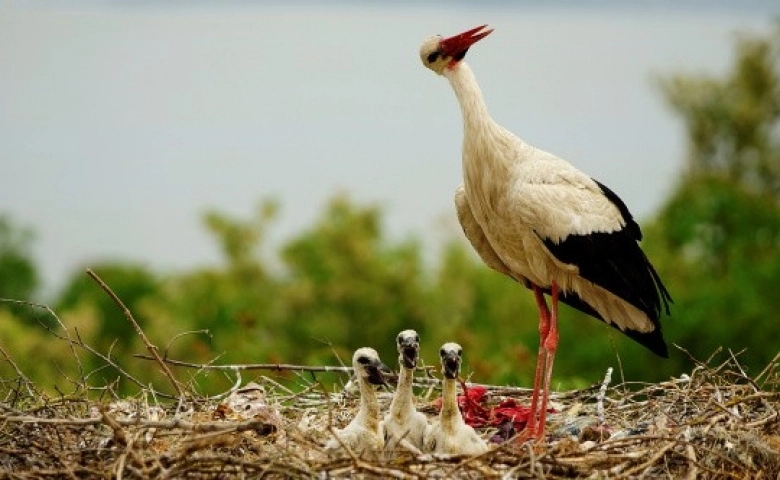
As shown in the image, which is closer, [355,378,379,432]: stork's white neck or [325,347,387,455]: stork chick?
[325,347,387,455]: stork chick

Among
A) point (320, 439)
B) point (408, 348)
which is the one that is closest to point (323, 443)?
point (320, 439)

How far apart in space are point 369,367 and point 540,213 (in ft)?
4.18

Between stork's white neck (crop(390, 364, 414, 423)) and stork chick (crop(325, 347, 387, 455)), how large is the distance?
0.10 meters

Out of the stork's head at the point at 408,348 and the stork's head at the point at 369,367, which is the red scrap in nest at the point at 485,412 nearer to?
the stork's head at the point at 369,367

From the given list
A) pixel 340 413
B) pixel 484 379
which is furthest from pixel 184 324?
pixel 340 413

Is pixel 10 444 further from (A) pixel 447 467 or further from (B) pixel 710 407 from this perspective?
(B) pixel 710 407

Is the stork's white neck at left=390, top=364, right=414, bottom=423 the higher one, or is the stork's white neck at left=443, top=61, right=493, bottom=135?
the stork's white neck at left=443, top=61, right=493, bottom=135

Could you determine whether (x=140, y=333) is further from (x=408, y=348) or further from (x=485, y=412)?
(x=485, y=412)

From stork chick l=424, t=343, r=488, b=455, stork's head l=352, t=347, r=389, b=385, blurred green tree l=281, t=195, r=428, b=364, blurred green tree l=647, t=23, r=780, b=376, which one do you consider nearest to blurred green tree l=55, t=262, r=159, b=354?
blurred green tree l=281, t=195, r=428, b=364

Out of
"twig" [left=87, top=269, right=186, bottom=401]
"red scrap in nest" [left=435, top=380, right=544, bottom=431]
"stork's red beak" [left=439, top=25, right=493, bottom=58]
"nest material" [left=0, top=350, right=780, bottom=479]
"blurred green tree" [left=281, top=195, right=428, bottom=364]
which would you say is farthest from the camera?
"blurred green tree" [left=281, top=195, right=428, bottom=364]

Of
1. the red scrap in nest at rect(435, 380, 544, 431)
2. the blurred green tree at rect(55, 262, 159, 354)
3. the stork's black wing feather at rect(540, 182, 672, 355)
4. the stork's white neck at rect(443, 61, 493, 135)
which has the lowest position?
the red scrap in nest at rect(435, 380, 544, 431)

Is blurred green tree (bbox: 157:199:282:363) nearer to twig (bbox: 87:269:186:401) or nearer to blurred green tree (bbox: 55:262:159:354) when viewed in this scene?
blurred green tree (bbox: 55:262:159:354)

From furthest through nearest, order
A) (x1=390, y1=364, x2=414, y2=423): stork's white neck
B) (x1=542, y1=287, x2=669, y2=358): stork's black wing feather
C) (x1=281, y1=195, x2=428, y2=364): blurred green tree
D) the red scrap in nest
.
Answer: (x1=281, y1=195, x2=428, y2=364): blurred green tree → (x1=542, y1=287, x2=669, y2=358): stork's black wing feather → the red scrap in nest → (x1=390, y1=364, x2=414, y2=423): stork's white neck

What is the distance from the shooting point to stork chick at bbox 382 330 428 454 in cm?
721
